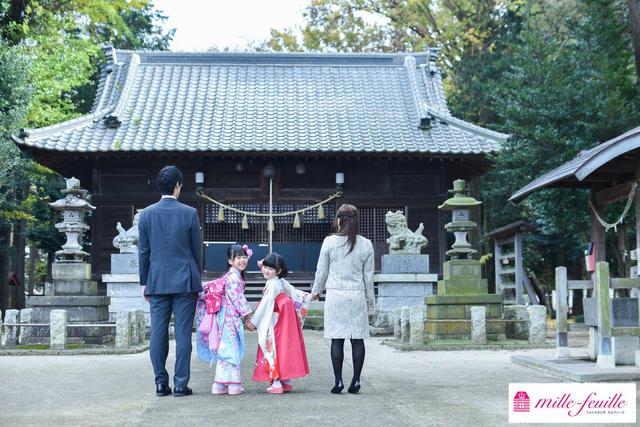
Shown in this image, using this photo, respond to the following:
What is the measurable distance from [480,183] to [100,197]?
13.5 metres

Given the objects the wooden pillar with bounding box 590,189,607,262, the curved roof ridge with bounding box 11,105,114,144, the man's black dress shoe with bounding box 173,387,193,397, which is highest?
the curved roof ridge with bounding box 11,105,114,144

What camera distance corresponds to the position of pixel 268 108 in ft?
72.2

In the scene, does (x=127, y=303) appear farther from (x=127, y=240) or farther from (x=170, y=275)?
(x=170, y=275)

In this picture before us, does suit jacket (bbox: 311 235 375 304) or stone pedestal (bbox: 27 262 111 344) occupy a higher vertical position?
suit jacket (bbox: 311 235 375 304)

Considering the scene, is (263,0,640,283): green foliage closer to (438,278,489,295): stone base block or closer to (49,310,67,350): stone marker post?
(438,278,489,295): stone base block

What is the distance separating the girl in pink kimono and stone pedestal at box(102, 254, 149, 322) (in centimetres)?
1022

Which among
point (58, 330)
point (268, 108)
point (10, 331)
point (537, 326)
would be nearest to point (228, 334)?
point (58, 330)

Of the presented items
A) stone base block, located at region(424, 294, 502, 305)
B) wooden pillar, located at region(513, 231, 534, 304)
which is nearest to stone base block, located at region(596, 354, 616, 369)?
stone base block, located at region(424, 294, 502, 305)

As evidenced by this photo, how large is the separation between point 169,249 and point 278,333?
130cm

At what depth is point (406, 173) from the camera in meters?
20.7

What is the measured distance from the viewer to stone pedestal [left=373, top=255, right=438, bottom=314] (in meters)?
17.3

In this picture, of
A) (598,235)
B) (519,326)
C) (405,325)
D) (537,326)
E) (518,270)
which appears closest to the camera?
(598,235)

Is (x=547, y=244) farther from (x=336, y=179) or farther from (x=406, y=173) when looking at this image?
(x=336, y=179)

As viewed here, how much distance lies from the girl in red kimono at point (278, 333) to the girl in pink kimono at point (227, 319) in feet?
0.57
